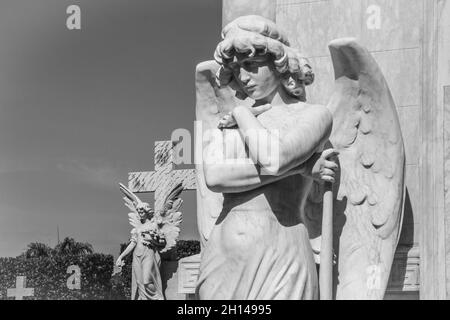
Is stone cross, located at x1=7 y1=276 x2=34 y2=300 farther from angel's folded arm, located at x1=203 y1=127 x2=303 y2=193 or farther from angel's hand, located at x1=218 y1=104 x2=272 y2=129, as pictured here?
angel's folded arm, located at x1=203 y1=127 x2=303 y2=193

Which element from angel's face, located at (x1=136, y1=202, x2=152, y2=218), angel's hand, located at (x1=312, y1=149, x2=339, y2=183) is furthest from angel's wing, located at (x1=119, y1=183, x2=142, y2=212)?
angel's hand, located at (x1=312, y1=149, x2=339, y2=183)

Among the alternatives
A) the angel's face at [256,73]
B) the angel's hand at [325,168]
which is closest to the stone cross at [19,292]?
the angel's face at [256,73]

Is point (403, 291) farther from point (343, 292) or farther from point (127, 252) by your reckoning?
point (127, 252)

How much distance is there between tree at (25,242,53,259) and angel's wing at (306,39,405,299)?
1741 centimetres

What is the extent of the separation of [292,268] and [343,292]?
0.65m

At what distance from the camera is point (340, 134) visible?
22.7 feet

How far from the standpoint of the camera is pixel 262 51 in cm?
633

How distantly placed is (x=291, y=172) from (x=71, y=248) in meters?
18.0

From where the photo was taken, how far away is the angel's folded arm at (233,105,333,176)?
608 centimetres

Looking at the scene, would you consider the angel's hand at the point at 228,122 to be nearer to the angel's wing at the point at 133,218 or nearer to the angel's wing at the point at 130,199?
the angel's wing at the point at 130,199

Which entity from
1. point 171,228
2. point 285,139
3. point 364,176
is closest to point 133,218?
point 171,228
